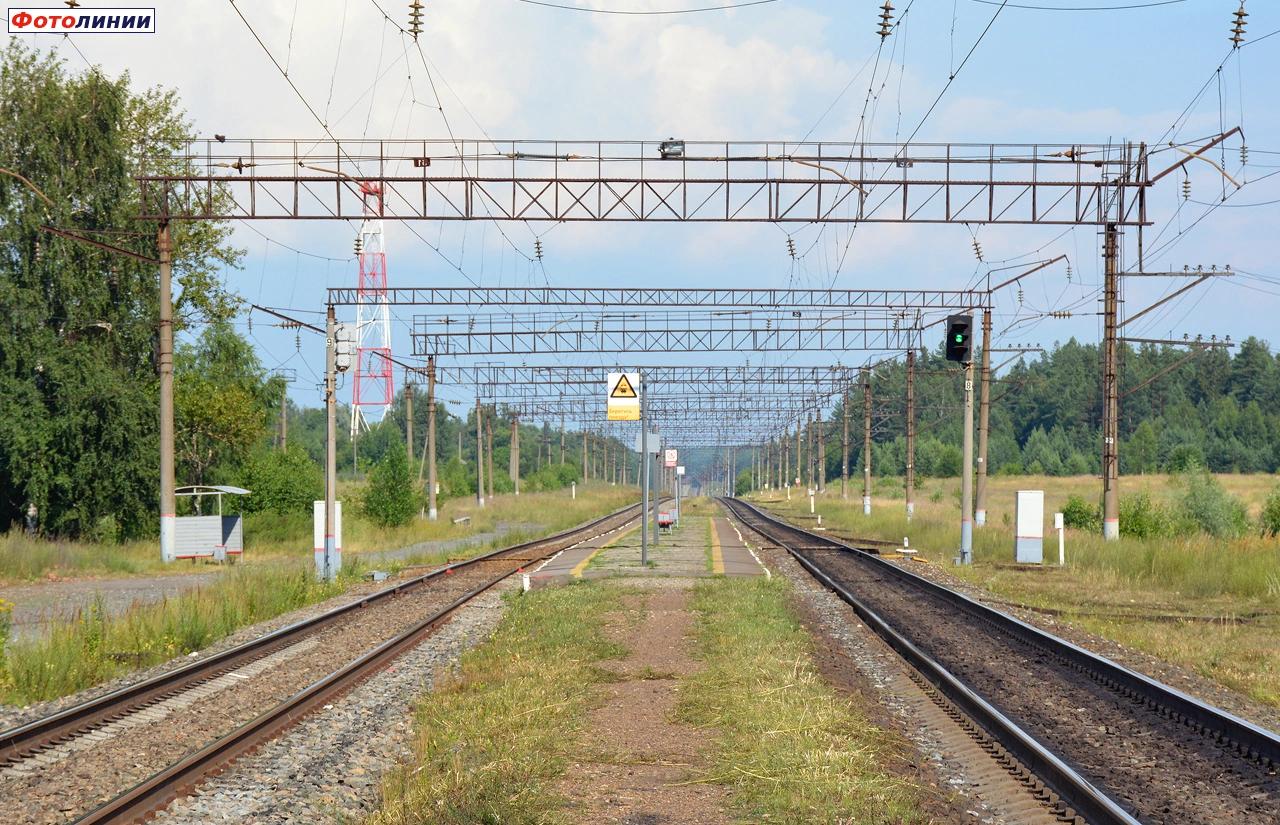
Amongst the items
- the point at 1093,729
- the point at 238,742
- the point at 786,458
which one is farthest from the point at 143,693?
the point at 786,458

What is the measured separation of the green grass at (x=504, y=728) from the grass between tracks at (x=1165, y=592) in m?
7.42

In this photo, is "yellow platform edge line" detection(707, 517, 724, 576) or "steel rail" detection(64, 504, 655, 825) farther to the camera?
"yellow platform edge line" detection(707, 517, 724, 576)

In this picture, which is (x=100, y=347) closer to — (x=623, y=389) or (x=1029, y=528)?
(x=623, y=389)


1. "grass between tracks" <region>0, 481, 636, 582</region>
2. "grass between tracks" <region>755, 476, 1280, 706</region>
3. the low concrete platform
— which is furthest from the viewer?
"grass between tracks" <region>0, 481, 636, 582</region>

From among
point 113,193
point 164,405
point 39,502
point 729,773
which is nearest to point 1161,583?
point 729,773

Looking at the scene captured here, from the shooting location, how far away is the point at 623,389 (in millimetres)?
27844

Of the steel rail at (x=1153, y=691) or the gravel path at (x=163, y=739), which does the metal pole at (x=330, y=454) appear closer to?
the gravel path at (x=163, y=739)

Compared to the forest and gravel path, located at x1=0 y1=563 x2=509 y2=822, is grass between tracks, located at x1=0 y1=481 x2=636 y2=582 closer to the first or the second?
the forest

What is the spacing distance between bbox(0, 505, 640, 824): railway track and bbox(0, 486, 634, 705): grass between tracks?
39.1 inches

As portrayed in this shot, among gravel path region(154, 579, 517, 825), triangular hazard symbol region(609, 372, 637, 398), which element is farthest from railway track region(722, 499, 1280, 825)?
triangular hazard symbol region(609, 372, 637, 398)

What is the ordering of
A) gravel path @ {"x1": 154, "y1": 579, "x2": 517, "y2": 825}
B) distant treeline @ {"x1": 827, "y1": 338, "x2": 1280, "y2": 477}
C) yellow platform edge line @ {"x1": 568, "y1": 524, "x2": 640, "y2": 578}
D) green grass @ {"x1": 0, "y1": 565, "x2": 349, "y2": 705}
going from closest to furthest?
1. gravel path @ {"x1": 154, "y1": 579, "x2": 517, "y2": 825}
2. green grass @ {"x1": 0, "y1": 565, "x2": 349, "y2": 705}
3. yellow platform edge line @ {"x1": 568, "y1": 524, "x2": 640, "y2": 578}
4. distant treeline @ {"x1": 827, "y1": 338, "x2": 1280, "y2": 477}

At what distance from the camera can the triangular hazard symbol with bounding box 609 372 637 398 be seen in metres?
27.8

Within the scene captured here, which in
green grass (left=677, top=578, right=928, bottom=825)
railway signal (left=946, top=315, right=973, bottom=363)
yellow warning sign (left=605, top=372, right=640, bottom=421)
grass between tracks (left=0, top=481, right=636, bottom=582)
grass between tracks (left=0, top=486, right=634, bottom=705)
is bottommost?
grass between tracks (left=0, top=481, right=636, bottom=582)

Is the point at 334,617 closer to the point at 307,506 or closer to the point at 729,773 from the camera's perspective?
the point at 729,773
